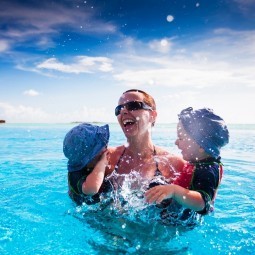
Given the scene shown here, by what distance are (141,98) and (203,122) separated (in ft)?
4.12

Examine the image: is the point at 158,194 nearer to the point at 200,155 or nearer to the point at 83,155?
the point at 200,155

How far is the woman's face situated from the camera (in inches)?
167

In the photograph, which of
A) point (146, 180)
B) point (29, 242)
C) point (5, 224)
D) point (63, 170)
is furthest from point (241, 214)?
point (63, 170)

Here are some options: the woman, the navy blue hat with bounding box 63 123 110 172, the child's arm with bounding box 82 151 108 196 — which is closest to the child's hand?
the child's arm with bounding box 82 151 108 196

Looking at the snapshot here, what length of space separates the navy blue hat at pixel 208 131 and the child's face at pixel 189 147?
0.08 meters

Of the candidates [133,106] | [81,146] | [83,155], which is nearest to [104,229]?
[83,155]

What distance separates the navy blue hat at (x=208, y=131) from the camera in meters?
3.34

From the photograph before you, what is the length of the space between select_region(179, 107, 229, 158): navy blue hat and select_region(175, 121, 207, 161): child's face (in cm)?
8

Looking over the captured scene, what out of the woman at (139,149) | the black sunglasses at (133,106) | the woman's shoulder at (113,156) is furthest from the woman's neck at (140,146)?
the black sunglasses at (133,106)

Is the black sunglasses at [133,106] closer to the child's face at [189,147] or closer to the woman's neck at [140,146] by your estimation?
the woman's neck at [140,146]

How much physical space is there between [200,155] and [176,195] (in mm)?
859

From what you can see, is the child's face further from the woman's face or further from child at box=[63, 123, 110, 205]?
child at box=[63, 123, 110, 205]

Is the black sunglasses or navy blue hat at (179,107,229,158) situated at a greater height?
the black sunglasses

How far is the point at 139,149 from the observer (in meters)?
4.57
